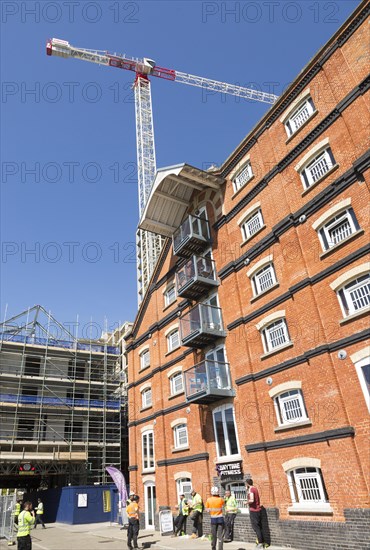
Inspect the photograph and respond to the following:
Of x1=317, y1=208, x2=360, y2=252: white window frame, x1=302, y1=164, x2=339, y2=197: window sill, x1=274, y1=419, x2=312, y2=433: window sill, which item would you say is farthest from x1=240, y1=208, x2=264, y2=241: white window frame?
x1=274, y1=419, x2=312, y2=433: window sill

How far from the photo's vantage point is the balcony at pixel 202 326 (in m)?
16.7

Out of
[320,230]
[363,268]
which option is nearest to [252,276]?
[320,230]

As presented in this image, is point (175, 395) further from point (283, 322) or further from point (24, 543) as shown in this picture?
point (24, 543)

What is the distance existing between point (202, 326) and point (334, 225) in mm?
6732

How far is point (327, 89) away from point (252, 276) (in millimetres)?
7553

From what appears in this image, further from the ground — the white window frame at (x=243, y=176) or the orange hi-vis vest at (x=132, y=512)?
the white window frame at (x=243, y=176)

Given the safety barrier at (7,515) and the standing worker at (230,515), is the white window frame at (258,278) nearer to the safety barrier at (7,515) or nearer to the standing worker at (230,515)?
the standing worker at (230,515)

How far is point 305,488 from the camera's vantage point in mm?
12047

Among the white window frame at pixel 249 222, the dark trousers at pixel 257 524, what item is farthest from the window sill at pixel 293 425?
the white window frame at pixel 249 222

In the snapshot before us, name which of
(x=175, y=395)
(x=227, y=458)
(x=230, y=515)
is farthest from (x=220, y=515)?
(x=175, y=395)

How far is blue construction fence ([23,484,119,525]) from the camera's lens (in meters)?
25.3

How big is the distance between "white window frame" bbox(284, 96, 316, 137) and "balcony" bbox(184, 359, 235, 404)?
9.81 meters

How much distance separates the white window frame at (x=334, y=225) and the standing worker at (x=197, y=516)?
425 inches

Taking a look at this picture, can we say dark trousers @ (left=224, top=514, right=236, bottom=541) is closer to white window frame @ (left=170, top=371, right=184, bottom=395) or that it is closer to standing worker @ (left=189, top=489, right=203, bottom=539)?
standing worker @ (left=189, top=489, right=203, bottom=539)
